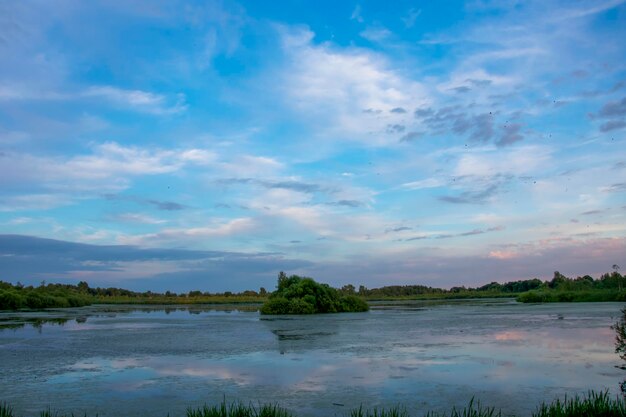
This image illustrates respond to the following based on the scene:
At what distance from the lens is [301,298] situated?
39.7 m

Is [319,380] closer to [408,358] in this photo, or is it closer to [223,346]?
[408,358]

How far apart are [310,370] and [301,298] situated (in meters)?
27.3

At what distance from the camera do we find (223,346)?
18047mm

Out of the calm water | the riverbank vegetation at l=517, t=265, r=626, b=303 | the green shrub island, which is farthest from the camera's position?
the riverbank vegetation at l=517, t=265, r=626, b=303

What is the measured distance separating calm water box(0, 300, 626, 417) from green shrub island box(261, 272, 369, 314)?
18.4 m

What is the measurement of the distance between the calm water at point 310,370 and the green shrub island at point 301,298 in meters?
18.4

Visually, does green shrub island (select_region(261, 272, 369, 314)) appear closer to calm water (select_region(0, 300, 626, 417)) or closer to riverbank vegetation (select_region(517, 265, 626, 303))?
calm water (select_region(0, 300, 626, 417))

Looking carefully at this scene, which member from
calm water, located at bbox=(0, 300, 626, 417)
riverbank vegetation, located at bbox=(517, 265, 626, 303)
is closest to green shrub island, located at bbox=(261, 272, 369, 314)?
calm water, located at bbox=(0, 300, 626, 417)

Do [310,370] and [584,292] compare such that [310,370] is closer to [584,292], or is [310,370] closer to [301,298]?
[301,298]

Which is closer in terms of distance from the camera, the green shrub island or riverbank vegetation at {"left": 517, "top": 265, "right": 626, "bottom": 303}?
the green shrub island

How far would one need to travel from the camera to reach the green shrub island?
3966cm

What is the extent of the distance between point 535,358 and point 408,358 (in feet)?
10.7

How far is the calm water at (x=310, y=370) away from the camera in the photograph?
30.8ft

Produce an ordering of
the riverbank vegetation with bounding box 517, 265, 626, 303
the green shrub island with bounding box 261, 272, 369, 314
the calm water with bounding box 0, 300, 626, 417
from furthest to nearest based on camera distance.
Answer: the riverbank vegetation with bounding box 517, 265, 626, 303 < the green shrub island with bounding box 261, 272, 369, 314 < the calm water with bounding box 0, 300, 626, 417
